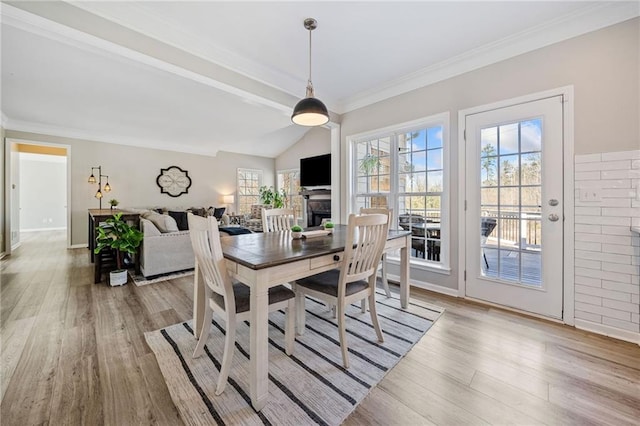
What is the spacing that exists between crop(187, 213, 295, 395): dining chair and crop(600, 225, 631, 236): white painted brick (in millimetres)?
2593

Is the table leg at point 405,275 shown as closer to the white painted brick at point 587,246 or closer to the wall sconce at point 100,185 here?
the white painted brick at point 587,246

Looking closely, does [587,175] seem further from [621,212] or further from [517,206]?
[517,206]

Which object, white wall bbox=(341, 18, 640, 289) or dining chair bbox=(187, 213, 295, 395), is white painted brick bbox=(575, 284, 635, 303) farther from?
dining chair bbox=(187, 213, 295, 395)

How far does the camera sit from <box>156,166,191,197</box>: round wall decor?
6.60 m

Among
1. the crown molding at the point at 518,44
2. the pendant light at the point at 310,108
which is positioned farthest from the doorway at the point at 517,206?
the pendant light at the point at 310,108

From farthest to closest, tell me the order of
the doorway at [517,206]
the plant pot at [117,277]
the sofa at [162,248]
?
1. the sofa at [162,248]
2. the plant pot at [117,277]
3. the doorway at [517,206]

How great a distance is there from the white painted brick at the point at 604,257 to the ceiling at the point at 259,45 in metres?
1.88

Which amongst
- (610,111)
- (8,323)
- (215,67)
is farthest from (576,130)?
(8,323)

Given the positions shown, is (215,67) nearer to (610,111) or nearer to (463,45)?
(463,45)

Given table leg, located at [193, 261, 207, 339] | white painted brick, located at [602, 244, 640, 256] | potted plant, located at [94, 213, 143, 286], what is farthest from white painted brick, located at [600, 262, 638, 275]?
potted plant, located at [94, 213, 143, 286]

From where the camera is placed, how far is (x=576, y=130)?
2221 mm

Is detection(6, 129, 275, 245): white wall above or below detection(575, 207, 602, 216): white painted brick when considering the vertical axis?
above

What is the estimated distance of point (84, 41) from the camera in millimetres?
1936

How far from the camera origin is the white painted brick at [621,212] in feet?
6.59
